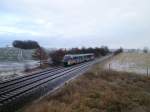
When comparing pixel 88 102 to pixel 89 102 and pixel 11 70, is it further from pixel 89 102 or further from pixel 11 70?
pixel 11 70

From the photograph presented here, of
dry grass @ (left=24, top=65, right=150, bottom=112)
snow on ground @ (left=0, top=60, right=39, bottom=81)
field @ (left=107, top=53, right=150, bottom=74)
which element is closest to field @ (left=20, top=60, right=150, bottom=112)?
dry grass @ (left=24, top=65, right=150, bottom=112)

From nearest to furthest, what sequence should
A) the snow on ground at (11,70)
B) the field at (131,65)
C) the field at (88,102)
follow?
the field at (88,102), the snow on ground at (11,70), the field at (131,65)

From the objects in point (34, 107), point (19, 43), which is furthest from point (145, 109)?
point (19, 43)

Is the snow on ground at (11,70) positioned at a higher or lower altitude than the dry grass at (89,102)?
higher

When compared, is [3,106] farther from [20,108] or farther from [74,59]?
[74,59]

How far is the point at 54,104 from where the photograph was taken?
610 inches

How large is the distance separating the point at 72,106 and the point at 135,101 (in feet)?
21.7

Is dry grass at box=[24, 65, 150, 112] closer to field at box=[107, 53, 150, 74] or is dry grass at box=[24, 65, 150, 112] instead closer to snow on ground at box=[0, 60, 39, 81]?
snow on ground at box=[0, 60, 39, 81]

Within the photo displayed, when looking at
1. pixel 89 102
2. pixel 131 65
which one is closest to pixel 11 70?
pixel 89 102

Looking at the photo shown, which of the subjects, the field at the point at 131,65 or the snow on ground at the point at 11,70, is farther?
the field at the point at 131,65

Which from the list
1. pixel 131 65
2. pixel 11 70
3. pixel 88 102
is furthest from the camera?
pixel 131 65

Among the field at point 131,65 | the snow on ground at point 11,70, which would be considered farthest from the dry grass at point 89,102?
the field at point 131,65

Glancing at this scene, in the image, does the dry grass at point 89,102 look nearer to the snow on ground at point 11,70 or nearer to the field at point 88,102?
the field at point 88,102

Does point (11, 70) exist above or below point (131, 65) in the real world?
above
